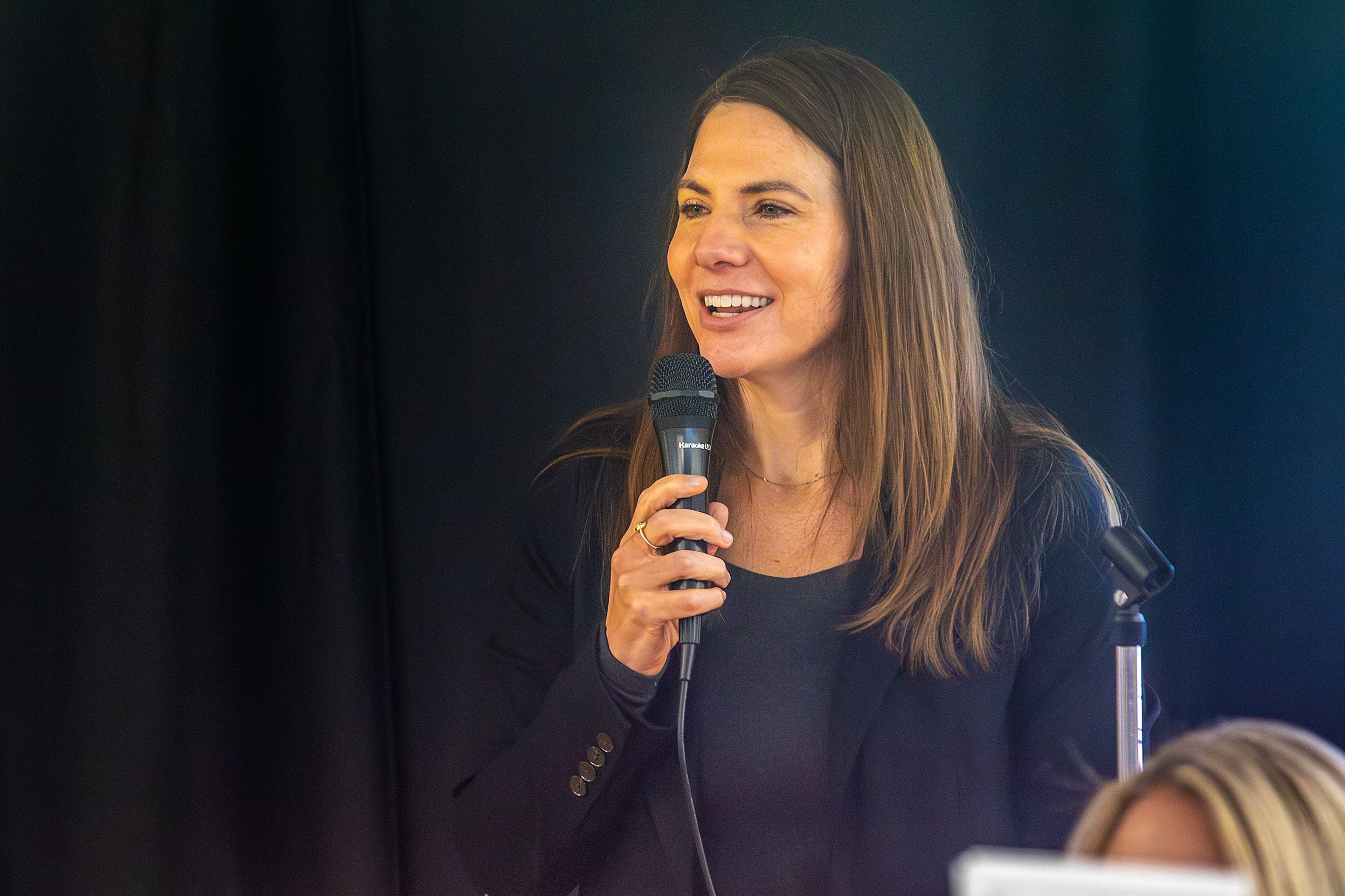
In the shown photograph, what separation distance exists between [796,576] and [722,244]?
535 mm

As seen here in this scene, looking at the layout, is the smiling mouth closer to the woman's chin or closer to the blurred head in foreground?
the woman's chin

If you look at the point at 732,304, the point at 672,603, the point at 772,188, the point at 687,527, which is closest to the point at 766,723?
the point at 672,603

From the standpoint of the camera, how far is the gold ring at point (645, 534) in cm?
145

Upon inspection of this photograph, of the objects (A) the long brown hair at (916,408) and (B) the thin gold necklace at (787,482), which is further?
(B) the thin gold necklace at (787,482)

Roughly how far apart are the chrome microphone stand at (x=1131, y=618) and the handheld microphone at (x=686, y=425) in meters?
0.52

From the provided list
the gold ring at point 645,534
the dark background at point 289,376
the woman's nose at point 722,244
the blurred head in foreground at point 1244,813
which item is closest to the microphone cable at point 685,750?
the gold ring at point 645,534

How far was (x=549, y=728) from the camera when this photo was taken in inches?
64.9

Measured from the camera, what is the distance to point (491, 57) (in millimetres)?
1909

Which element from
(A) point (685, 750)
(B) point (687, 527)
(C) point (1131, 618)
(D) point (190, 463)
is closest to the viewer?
(C) point (1131, 618)

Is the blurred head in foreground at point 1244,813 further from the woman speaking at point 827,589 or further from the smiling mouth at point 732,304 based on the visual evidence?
the smiling mouth at point 732,304

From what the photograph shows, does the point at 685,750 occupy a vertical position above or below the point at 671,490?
below

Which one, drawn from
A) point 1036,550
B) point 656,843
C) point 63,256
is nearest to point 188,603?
point 63,256

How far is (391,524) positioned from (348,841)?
556mm

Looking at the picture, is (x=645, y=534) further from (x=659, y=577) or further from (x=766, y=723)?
(x=766, y=723)
